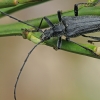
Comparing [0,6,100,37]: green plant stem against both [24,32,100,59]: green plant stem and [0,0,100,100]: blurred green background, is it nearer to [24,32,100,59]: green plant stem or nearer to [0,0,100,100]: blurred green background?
[24,32,100,59]: green plant stem

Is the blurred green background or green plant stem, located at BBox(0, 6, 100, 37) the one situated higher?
green plant stem, located at BBox(0, 6, 100, 37)

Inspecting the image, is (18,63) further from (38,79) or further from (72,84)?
(72,84)

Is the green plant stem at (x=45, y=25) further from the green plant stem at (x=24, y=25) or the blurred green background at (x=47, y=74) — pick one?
the blurred green background at (x=47, y=74)

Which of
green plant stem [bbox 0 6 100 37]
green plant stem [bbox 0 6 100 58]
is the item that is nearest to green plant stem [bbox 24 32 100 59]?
green plant stem [bbox 0 6 100 58]

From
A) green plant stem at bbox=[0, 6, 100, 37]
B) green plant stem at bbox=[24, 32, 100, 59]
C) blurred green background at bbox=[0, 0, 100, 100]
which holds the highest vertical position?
green plant stem at bbox=[0, 6, 100, 37]

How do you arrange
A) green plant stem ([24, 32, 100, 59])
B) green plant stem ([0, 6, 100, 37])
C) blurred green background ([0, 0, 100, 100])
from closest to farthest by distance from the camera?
green plant stem ([24, 32, 100, 59])
green plant stem ([0, 6, 100, 37])
blurred green background ([0, 0, 100, 100])

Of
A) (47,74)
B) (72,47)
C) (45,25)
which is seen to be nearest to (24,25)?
(45,25)

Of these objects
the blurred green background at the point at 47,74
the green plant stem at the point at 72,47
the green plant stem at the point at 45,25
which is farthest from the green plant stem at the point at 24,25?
the blurred green background at the point at 47,74

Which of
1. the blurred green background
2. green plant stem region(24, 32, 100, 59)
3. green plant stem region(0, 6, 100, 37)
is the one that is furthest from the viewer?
the blurred green background

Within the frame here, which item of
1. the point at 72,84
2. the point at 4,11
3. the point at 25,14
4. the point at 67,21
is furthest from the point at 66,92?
the point at 4,11
